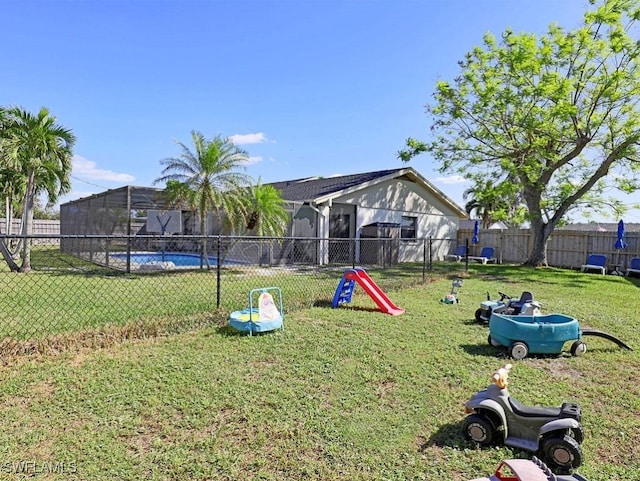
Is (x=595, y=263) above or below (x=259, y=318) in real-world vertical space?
above

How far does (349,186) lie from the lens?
1491 centimetres

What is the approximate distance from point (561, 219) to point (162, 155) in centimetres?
1701

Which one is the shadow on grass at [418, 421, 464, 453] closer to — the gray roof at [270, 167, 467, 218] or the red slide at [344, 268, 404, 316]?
the red slide at [344, 268, 404, 316]

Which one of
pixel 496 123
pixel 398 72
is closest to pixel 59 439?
pixel 398 72

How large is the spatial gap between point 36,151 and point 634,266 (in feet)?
66.2

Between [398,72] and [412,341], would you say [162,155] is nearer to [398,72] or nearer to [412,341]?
[398,72]

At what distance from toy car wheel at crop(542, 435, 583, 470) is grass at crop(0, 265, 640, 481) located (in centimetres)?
11

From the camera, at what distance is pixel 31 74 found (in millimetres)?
11609

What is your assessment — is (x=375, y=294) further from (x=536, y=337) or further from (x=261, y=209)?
(x=261, y=209)

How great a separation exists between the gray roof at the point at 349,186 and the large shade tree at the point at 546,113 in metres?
1.01

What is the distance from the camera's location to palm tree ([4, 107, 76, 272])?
33.3 feet

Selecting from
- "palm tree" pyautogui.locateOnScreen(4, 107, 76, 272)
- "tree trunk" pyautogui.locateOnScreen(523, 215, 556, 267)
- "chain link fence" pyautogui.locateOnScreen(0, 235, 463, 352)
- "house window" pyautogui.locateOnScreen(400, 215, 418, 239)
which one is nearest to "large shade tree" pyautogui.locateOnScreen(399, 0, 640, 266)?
"tree trunk" pyautogui.locateOnScreen(523, 215, 556, 267)

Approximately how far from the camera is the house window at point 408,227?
1746 centimetres

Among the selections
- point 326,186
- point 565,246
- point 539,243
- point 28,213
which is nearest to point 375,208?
point 326,186
